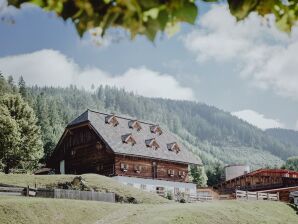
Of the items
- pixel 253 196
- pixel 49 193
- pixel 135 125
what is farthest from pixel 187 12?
pixel 135 125

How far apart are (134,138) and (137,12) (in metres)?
58.3

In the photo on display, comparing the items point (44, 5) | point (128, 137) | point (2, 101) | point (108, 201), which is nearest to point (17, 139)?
point (2, 101)

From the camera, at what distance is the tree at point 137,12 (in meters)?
3.83

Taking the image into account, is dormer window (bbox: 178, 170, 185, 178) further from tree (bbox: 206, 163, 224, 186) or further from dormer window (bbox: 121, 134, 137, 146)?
tree (bbox: 206, 163, 224, 186)

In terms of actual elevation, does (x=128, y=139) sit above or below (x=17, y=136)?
below

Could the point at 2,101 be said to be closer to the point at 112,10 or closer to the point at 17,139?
the point at 17,139

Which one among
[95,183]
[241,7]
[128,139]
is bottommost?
[95,183]

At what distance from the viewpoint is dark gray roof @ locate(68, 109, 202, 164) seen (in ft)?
192

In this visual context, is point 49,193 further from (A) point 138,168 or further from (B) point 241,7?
(B) point 241,7

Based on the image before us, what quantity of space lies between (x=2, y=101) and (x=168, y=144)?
24572mm

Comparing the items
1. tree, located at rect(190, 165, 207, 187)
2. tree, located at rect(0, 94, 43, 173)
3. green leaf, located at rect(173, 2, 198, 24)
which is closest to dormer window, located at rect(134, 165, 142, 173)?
tree, located at rect(0, 94, 43, 173)

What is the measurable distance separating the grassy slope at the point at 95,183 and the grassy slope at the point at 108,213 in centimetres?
605

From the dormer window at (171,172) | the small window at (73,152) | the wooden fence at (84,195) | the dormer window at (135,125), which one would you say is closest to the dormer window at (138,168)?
the dormer window at (171,172)

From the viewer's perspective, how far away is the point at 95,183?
44.2 m
